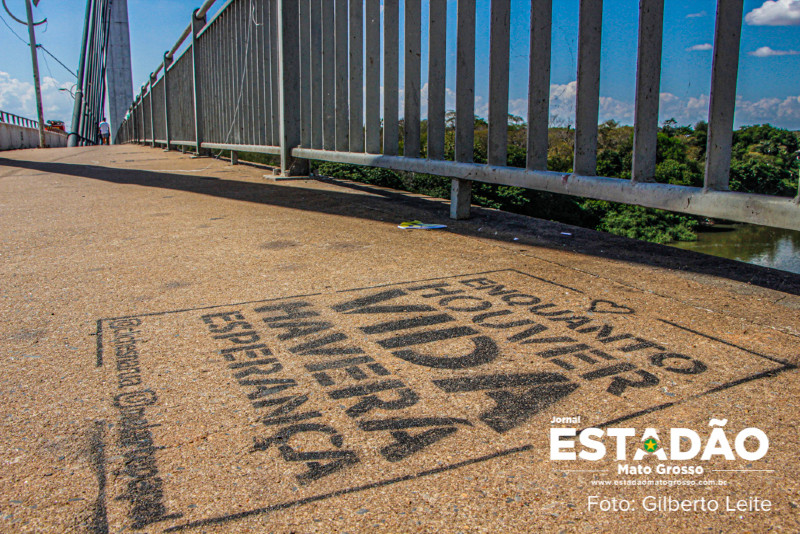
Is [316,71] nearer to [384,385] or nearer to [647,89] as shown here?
[647,89]

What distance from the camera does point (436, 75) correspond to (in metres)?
4.25

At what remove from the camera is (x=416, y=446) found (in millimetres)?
1448

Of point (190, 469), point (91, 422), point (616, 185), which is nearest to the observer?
point (190, 469)

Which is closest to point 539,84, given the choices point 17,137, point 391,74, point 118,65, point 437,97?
point 437,97

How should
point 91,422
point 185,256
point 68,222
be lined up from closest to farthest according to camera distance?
point 91,422 < point 185,256 < point 68,222

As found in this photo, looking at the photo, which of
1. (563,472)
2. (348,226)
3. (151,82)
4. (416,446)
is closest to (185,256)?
(348,226)

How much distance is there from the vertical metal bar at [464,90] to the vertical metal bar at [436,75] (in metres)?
0.22

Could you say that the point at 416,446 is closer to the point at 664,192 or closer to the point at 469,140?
the point at 664,192

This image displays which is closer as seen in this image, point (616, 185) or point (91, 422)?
point (91, 422)

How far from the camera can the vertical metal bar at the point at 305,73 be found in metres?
6.21

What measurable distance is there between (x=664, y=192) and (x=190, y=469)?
232 cm

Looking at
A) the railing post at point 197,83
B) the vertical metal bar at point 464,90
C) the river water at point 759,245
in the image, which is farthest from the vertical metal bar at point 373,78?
the railing post at point 197,83

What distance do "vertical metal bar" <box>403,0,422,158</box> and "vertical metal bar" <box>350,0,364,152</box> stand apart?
940 millimetres

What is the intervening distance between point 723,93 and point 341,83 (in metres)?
3.71
